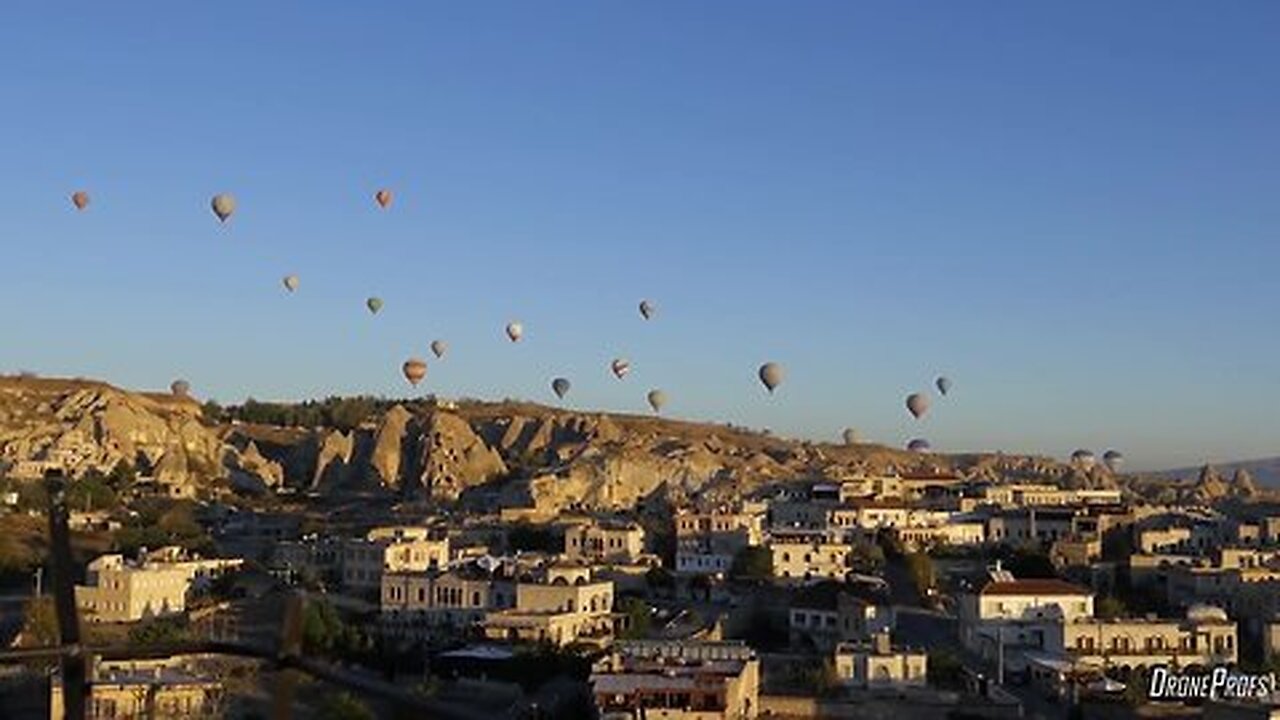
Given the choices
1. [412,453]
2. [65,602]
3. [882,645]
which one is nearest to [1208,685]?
[882,645]

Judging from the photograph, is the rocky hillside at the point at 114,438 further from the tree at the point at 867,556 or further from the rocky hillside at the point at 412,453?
the tree at the point at 867,556

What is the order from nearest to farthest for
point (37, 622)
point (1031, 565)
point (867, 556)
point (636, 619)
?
1. point (37, 622)
2. point (636, 619)
3. point (1031, 565)
4. point (867, 556)

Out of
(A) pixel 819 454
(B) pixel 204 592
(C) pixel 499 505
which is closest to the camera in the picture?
(B) pixel 204 592

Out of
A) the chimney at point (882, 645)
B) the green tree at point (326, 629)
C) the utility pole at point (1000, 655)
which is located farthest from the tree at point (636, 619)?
the utility pole at point (1000, 655)

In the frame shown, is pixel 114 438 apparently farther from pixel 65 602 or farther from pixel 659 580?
pixel 65 602

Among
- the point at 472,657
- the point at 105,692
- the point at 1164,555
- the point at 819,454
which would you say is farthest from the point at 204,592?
the point at 819,454

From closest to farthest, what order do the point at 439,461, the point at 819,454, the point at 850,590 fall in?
the point at 850,590 < the point at 439,461 < the point at 819,454

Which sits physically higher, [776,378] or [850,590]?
[776,378]

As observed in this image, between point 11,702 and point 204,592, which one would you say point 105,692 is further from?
point 204,592
